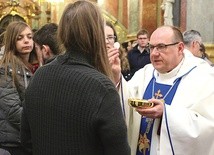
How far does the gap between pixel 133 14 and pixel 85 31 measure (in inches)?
463

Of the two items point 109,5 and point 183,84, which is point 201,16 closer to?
point 183,84

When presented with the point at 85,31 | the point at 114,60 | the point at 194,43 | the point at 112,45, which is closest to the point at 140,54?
the point at 194,43

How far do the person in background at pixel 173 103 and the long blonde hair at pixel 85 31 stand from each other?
74 cm

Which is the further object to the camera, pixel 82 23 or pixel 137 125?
pixel 137 125

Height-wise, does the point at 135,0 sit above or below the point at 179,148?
above

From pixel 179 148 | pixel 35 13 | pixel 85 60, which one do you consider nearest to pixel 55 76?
pixel 85 60

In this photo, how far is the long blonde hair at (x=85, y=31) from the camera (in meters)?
1.94

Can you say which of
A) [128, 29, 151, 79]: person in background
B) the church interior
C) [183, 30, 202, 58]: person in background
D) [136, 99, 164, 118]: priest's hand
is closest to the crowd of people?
[136, 99, 164, 118]: priest's hand

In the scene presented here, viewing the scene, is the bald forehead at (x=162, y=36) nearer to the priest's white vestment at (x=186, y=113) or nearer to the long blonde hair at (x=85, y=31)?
the priest's white vestment at (x=186, y=113)

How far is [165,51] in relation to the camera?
304cm

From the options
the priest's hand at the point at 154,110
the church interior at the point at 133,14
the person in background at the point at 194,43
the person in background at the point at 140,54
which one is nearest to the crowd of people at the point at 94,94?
the priest's hand at the point at 154,110

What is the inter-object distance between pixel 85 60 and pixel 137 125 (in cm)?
128

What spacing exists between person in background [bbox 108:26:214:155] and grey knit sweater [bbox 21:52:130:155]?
2.48ft

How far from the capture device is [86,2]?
6.52 ft
